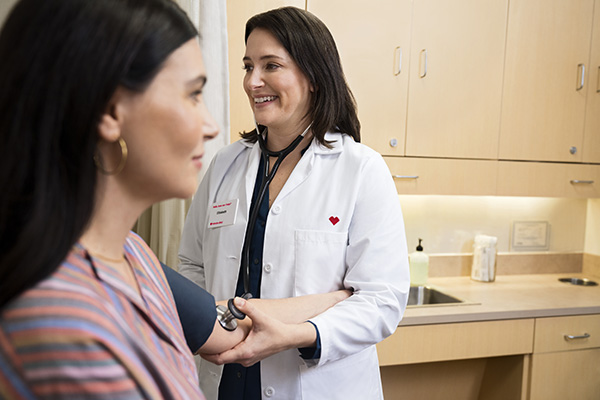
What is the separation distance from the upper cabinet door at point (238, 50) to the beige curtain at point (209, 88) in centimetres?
21

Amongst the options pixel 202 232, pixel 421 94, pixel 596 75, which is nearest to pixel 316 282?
pixel 202 232

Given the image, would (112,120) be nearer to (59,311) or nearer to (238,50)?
(59,311)

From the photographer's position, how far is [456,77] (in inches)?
98.0

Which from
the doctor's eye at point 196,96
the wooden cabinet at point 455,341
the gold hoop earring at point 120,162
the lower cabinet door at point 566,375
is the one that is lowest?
the lower cabinet door at point 566,375

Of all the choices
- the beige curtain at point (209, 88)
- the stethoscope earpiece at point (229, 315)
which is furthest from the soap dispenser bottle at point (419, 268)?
the stethoscope earpiece at point (229, 315)

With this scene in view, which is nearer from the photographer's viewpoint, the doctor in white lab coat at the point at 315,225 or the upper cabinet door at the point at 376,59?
the doctor in white lab coat at the point at 315,225

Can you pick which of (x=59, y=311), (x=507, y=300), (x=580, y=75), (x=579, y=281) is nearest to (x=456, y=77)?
(x=580, y=75)

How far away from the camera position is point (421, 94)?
245 centimetres

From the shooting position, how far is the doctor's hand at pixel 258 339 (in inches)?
43.0

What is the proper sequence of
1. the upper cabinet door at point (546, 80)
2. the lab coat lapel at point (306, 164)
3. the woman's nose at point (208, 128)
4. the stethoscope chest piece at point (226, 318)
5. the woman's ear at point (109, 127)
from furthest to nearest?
the upper cabinet door at point (546, 80), the lab coat lapel at point (306, 164), the stethoscope chest piece at point (226, 318), the woman's nose at point (208, 128), the woman's ear at point (109, 127)

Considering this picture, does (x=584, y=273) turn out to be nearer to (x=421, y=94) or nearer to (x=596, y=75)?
(x=596, y=75)

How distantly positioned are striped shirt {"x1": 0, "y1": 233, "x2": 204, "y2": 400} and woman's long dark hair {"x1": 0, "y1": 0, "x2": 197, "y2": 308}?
0.04 metres

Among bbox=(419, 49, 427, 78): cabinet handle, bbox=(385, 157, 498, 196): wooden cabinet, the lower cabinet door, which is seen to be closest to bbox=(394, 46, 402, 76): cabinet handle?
bbox=(419, 49, 427, 78): cabinet handle

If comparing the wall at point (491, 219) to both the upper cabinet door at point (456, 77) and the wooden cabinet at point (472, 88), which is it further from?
the upper cabinet door at point (456, 77)
